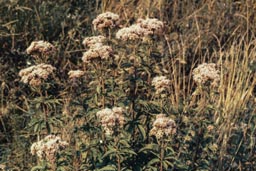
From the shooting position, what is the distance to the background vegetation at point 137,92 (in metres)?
3.32

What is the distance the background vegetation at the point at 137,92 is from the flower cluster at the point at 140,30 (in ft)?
0.50

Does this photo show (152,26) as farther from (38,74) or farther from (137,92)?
(38,74)

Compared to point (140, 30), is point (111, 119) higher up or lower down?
lower down

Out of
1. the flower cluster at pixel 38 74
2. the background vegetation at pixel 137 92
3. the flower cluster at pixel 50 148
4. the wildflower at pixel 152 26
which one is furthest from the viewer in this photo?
the wildflower at pixel 152 26

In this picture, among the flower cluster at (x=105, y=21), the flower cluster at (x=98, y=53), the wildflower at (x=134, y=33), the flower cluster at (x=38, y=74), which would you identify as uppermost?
the flower cluster at (x=105, y=21)

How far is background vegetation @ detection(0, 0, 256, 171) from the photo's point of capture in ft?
10.9

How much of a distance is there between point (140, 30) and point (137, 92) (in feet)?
1.99

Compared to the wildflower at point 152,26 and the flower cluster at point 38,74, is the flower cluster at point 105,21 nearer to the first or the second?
the wildflower at point 152,26

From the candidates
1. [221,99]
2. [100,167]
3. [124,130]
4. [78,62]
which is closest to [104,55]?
[124,130]

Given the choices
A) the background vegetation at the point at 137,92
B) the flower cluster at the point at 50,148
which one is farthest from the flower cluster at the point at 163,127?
the flower cluster at the point at 50,148

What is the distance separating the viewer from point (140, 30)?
11.2 feet

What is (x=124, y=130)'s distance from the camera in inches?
127

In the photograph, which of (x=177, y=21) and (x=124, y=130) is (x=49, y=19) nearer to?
(x=177, y=21)

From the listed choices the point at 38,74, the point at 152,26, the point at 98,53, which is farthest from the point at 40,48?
the point at 152,26
